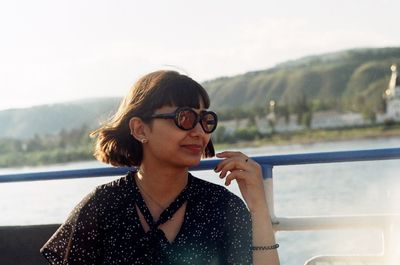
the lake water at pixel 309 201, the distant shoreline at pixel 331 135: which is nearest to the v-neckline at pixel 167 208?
the lake water at pixel 309 201

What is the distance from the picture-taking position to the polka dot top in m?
1.84

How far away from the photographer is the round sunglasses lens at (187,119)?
1.84 metres

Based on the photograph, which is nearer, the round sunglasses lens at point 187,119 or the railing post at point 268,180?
the round sunglasses lens at point 187,119

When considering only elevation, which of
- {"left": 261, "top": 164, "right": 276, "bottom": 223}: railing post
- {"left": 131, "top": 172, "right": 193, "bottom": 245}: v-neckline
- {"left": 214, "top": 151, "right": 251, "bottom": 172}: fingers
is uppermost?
{"left": 214, "top": 151, "right": 251, "bottom": 172}: fingers

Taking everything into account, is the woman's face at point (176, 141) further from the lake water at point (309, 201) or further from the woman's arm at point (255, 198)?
the lake water at point (309, 201)

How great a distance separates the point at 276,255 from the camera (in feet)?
6.15

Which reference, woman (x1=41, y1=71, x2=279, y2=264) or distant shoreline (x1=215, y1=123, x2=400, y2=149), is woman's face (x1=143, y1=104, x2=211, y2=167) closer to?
woman (x1=41, y1=71, x2=279, y2=264)

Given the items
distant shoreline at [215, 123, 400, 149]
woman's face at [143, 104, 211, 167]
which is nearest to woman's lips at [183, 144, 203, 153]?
woman's face at [143, 104, 211, 167]

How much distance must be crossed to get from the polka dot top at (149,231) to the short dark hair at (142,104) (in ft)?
0.31

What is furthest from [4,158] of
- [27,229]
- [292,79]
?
[27,229]

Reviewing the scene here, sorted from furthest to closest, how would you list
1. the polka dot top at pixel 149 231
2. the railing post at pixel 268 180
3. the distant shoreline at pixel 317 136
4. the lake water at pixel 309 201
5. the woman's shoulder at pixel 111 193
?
the distant shoreline at pixel 317 136 < the lake water at pixel 309 201 < the railing post at pixel 268 180 < the woman's shoulder at pixel 111 193 < the polka dot top at pixel 149 231

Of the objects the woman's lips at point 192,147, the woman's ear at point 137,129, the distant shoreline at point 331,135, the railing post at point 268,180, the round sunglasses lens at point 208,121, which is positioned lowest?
the distant shoreline at point 331,135

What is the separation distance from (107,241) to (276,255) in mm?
434

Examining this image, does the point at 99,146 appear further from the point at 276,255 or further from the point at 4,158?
the point at 4,158
